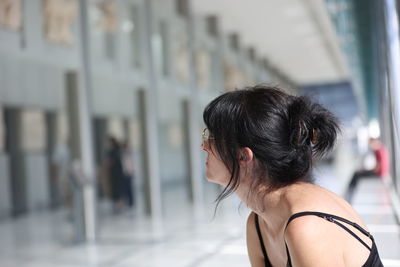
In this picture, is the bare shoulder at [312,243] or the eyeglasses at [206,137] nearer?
the bare shoulder at [312,243]

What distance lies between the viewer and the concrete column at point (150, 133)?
12.3m

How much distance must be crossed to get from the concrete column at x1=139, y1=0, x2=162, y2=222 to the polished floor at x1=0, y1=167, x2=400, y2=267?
1.65 feet

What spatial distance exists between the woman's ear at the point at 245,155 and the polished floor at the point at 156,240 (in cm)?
347

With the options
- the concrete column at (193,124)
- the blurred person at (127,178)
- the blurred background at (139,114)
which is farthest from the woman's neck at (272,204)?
the concrete column at (193,124)

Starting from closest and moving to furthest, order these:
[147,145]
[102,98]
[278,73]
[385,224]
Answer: [385,224] → [147,145] → [102,98] → [278,73]

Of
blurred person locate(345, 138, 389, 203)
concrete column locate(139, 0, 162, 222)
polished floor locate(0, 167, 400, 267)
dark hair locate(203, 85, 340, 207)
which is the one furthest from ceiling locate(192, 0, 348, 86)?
dark hair locate(203, 85, 340, 207)

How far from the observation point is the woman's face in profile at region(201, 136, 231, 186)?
5.27 ft

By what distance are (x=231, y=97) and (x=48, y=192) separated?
14449 millimetres

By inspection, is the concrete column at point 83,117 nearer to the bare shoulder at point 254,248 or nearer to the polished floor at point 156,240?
the polished floor at point 156,240

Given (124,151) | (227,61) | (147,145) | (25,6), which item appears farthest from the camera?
(227,61)

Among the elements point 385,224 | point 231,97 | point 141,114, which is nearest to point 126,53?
point 141,114

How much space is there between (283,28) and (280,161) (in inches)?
805

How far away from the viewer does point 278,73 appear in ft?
103

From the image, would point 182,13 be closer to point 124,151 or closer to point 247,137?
point 124,151
